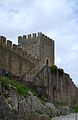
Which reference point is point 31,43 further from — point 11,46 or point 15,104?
point 15,104

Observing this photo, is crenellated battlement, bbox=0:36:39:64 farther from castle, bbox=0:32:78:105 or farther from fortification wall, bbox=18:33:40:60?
fortification wall, bbox=18:33:40:60

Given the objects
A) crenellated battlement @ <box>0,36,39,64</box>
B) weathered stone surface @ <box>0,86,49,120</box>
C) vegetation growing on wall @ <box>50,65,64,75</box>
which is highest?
crenellated battlement @ <box>0,36,39,64</box>

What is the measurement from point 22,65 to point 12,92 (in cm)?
1987

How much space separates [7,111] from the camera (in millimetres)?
19406

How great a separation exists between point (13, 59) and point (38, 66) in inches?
145

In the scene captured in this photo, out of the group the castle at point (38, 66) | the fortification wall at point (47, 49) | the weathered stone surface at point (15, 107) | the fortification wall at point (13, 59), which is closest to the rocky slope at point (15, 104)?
the weathered stone surface at point (15, 107)

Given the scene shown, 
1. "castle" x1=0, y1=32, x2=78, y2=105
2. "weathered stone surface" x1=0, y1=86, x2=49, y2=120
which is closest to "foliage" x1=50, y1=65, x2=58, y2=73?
"castle" x1=0, y1=32, x2=78, y2=105

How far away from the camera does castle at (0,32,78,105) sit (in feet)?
123

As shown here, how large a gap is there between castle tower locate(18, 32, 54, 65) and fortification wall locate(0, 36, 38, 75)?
408 cm

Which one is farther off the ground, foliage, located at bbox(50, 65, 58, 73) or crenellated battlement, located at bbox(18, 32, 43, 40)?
crenellated battlement, located at bbox(18, 32, 43, 40)

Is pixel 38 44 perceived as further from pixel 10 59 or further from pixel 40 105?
pixel 40 105

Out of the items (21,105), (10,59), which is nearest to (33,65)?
(10,59)

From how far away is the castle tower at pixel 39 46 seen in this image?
4838 centimetres

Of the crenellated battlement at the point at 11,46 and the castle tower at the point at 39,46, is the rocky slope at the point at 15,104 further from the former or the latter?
the castle tower at the point at 39,46
